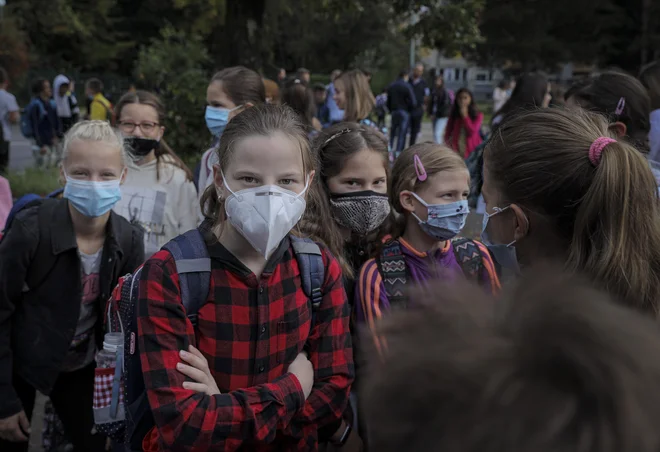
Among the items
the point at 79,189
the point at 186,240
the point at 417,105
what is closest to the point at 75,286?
the point at 79,189

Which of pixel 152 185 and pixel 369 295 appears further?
pixel 152 185

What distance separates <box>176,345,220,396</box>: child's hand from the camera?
195cm

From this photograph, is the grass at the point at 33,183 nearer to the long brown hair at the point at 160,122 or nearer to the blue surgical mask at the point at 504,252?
the long brown hair at the point at 160,122

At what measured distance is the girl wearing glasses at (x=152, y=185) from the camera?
4008 mm

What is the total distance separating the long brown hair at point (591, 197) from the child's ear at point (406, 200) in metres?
1.02

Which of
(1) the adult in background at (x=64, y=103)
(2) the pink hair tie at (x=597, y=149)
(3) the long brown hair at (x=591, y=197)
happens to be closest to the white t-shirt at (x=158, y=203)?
(3) the long brown hair at (x=591, y=197)

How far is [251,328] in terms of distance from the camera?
2088 millimetres

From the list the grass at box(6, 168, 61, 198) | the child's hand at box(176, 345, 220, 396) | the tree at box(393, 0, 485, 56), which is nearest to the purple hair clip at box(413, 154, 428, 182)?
the child's hand at box(176, 345, 220, 396)

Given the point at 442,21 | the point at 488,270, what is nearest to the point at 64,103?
the point at 442,21

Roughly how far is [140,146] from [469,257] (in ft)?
7.54

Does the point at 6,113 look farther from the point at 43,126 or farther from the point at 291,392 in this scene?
the point at 291,392

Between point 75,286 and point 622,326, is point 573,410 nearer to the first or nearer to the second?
point 622,326

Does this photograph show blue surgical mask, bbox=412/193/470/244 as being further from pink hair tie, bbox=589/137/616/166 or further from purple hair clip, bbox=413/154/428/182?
pink hair tie, bbox=589/137/616/166

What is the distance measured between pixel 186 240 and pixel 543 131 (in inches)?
44.5
